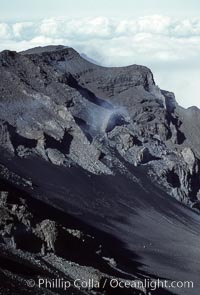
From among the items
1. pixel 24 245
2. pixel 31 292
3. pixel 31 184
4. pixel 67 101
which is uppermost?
pixel 67 101

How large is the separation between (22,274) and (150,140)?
46.5 metres

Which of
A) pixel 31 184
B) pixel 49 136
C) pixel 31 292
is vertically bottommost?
pixel 31 292

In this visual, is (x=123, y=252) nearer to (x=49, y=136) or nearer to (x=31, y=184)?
(x=31, y=184)

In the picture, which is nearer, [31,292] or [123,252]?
[31,292]

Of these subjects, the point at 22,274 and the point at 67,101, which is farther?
the point at 67,101

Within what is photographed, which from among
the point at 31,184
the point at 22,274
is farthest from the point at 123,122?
the point at 22,274

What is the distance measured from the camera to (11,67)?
66375mm

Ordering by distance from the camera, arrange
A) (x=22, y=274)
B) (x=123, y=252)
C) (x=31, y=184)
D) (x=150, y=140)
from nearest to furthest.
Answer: (x=22, y=274) → (x=123, y=252) → (x=31, y=184) → (x=150, y=140)

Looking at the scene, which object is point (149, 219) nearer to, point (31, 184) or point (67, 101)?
point (31, 184)

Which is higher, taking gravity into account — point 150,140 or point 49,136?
point 150,140

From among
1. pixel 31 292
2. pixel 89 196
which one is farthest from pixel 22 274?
pixel 89 196

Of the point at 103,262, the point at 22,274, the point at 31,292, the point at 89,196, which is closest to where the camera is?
the point at 31,292

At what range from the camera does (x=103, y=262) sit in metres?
36.6

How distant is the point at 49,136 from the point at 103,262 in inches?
969
